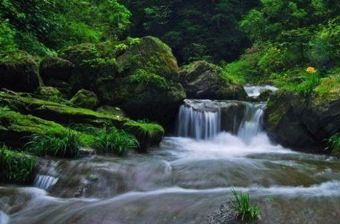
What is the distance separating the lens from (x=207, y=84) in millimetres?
16766

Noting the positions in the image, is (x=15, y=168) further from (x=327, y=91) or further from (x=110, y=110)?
(x=327, y=91)

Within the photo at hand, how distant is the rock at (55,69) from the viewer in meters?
13.6

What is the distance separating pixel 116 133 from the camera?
35.5 feet

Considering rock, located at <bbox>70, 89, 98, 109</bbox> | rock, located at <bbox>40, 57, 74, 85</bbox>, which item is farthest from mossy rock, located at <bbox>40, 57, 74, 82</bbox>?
rock, located at <bbox>70, 89, 98, 109</bbox>

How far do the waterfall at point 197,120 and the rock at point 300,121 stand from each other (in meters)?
1.53

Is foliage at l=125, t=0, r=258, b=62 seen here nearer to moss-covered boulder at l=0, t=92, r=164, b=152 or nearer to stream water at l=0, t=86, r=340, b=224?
moss-covered boulder at l=0, t=92, r=164, b=152

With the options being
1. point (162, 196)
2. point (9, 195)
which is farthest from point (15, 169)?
point (162, 196)

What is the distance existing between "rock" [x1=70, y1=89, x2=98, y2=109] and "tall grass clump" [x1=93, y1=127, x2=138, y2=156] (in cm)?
207

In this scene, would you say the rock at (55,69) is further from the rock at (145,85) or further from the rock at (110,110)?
the rock at (110,110)

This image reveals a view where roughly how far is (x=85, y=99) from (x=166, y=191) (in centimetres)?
584

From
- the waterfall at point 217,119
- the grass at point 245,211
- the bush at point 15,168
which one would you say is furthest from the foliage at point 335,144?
the bush at point 15,168

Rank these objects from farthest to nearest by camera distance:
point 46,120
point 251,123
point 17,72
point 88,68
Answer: point 251,123 → point 88,68 → point 17,72 → point 46,120

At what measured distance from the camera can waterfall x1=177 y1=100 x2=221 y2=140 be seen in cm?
1423

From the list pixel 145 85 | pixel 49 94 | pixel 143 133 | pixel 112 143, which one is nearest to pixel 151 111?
pixel 145 85
